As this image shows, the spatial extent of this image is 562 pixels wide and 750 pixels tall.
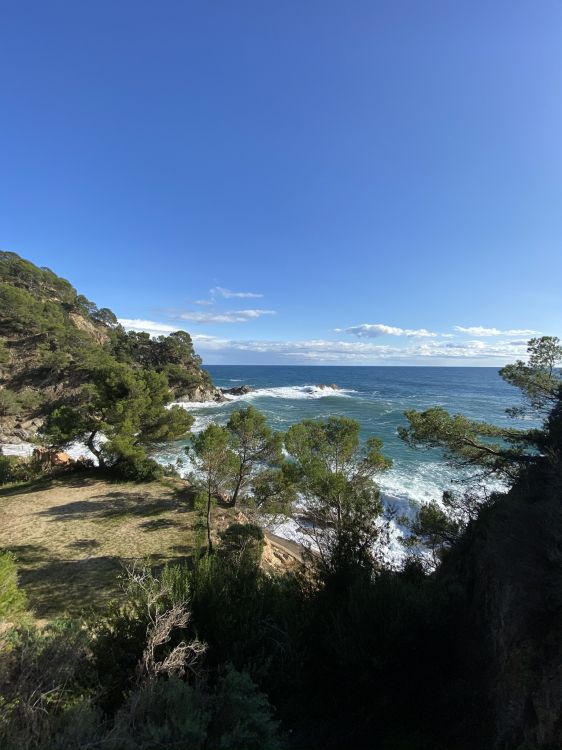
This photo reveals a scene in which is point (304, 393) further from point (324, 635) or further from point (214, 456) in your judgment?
point (324, 635)

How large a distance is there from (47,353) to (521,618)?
50028 millimetres

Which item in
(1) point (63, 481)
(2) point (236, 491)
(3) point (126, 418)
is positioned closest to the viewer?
(2) point (236, 491)

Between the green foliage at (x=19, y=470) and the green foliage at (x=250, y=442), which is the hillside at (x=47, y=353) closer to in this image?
the green foliage at (x=19, y=470)

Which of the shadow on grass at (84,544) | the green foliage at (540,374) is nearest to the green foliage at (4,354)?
the shadow on grass at (84,544)

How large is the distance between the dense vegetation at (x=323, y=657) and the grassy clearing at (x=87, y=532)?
4.37 meters

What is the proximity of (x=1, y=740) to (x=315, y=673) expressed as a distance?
3.93m

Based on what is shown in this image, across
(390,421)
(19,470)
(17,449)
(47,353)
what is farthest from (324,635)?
(47,353)

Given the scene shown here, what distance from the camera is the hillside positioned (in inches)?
1452

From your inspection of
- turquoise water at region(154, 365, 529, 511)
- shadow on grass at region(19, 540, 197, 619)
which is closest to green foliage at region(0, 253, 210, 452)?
turquoise water at region(154, 365, 529, 511)

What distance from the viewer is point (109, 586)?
9.57 metres

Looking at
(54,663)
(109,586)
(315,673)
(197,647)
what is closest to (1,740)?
(54,663)

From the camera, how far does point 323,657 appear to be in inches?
206

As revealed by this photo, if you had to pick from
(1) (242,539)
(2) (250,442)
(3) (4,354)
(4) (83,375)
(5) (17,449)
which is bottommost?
(5) (17,449)

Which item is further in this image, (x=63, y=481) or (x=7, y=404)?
(x=7, y=404)
